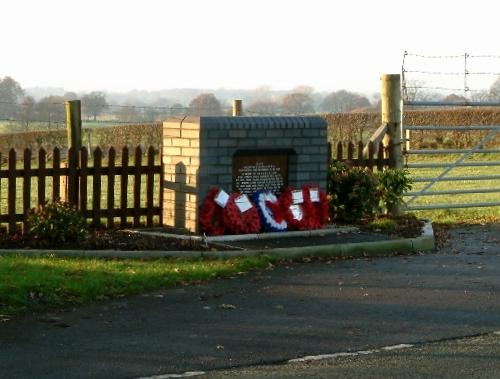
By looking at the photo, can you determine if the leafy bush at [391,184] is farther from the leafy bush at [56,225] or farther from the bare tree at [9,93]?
the bare tree at [9,93]

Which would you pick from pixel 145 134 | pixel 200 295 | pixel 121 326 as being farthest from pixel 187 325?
pixel 145 134

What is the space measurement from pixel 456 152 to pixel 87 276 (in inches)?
398

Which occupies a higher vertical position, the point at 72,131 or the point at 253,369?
the point at 72,131

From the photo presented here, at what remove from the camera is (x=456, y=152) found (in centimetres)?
1944

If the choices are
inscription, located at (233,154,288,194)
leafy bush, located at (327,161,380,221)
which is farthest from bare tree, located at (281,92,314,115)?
inscription, located at (233,154,288,194)

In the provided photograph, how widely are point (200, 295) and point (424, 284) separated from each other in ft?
8.29

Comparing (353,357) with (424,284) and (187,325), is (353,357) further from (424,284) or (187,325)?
(424,284)

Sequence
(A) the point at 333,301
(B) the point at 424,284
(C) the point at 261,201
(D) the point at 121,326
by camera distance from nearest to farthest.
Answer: (D) the point at 121,326
(A) the point at 333,301
(B) the point at 424,284
(C) the point at 261,201

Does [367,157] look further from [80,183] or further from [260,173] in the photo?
[80,183]

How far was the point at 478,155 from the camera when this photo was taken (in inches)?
1422

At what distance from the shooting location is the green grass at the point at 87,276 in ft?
33.1

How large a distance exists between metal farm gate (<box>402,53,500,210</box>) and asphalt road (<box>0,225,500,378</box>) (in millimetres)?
6552

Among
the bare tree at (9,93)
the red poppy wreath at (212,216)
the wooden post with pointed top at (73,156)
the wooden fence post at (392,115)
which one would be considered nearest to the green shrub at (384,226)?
the wooden fence post at (392,115)

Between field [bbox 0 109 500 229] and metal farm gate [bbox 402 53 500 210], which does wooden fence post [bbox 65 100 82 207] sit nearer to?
metal farm gate [bbox 402 53 500 210]
